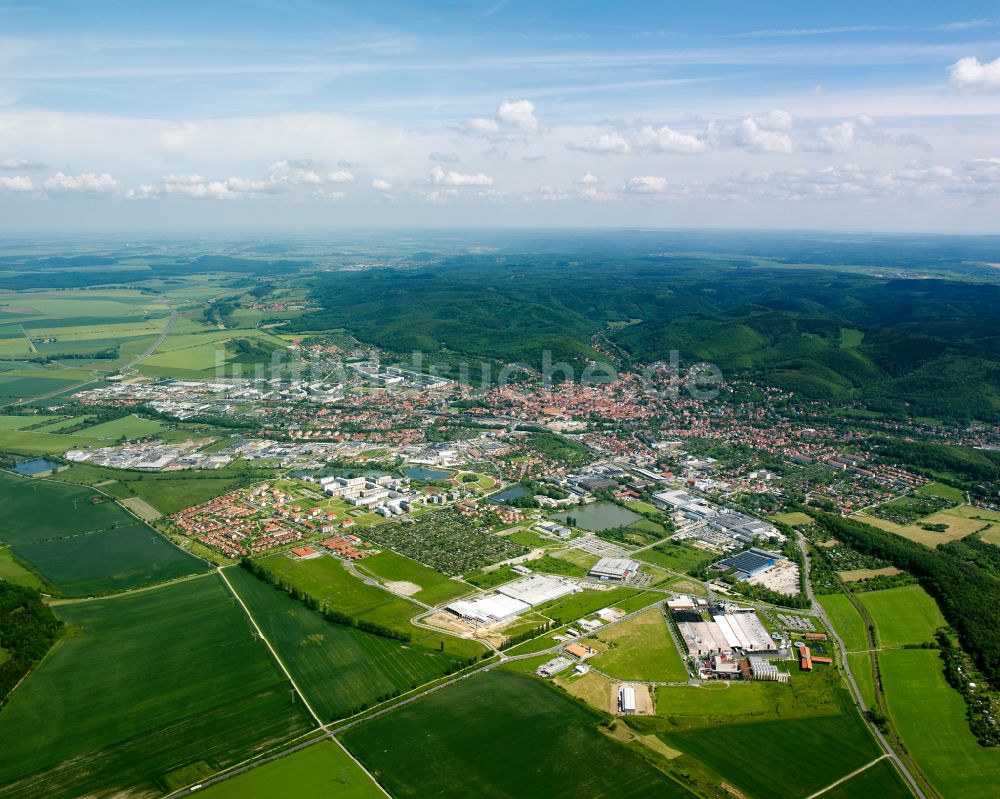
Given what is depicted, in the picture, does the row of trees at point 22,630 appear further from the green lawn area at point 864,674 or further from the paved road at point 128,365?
the paved road at point 128,365

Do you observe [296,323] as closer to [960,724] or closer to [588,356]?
[588,356]

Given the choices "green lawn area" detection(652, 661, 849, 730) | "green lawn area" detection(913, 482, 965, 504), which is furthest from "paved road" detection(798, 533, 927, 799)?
"green lawn area" detection(913, 482, 965, 504)

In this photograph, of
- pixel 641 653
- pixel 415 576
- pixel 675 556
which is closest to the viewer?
pixel 641 653

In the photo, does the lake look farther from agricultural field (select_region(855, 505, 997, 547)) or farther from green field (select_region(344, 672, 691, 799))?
green field (select_region(344, 672, 691, 799))

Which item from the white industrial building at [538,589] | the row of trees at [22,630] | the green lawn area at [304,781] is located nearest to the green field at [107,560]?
the row of trees at [22,630]

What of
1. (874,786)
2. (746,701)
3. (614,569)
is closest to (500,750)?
(746,701)

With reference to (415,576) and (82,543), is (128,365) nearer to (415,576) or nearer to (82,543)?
(82,543)

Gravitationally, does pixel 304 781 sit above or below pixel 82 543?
above
